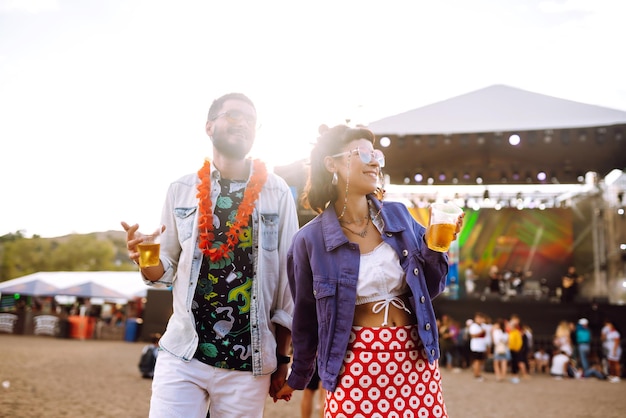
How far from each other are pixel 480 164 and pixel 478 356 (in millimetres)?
7438

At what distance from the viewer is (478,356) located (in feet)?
41.4

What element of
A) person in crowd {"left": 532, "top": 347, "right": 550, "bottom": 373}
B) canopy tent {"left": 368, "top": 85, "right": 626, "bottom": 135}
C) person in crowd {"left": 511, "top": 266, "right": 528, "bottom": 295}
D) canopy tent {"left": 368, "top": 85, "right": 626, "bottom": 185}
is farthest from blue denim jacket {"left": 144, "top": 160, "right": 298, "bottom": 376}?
person in crowd {"left": 511, "top": 266, "right": 528, "bottom": 295}

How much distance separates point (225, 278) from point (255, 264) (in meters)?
0.15

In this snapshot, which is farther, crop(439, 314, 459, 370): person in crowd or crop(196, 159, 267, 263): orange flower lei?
crop(439, 314, 459, 370): person in crowd

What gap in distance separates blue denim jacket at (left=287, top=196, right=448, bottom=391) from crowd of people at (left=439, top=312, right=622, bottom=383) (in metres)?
11.4

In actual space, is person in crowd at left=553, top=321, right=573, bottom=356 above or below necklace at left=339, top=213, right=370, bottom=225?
below

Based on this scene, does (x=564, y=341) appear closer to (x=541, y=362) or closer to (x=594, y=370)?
(x=594, y=370)

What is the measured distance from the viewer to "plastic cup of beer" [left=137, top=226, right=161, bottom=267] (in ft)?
6.75

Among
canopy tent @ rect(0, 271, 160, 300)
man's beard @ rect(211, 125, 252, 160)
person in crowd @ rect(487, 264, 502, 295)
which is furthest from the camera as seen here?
canopy tent @ rect(0, 271, 160, 300)

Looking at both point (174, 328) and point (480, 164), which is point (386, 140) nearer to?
point (480, 164)

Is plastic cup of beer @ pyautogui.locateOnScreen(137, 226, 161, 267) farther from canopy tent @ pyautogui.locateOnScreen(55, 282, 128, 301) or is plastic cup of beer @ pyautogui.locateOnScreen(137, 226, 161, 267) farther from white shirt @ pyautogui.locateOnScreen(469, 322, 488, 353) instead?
canopy tent @ pyautogui.locateOnScreen(55, 282, 128, 301)

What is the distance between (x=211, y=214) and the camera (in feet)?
7.81

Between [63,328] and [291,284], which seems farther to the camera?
[63,328]

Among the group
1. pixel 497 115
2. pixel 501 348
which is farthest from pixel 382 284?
pixel 501 348
